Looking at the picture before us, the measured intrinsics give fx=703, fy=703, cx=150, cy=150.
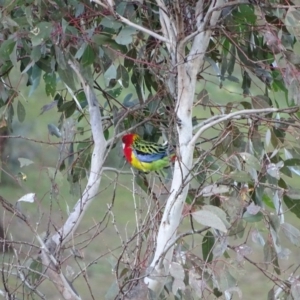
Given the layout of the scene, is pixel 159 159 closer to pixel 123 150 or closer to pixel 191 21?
pixel 123 150

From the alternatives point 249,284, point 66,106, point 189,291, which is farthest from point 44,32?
point 249,284

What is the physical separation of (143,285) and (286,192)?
1.16 ft

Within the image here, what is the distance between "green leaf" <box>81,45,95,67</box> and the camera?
4.87ft

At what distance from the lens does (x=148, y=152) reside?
211 centimetres

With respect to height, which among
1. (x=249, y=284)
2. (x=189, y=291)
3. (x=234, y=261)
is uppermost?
(x=234, y=261)

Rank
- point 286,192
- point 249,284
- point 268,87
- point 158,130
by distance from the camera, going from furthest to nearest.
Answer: point 249,284, point 158,130, point 268,87, point 286,192

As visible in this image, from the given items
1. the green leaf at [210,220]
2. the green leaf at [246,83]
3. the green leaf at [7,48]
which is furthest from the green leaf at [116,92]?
the green leaf at [210,220]

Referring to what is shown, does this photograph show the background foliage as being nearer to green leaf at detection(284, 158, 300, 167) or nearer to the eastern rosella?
green leaf at detection(284, 158, 300, 167)

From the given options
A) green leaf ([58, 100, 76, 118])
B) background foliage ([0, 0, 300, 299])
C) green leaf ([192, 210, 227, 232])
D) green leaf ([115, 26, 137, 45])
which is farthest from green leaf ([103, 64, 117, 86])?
green leaf ([192, 210, 227, 232])

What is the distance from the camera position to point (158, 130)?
1859 millimetres

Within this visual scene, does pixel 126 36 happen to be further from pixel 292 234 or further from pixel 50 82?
pixel 292 234

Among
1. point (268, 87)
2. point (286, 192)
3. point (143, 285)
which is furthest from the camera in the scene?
point (268, 87)

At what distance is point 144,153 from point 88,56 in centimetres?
66

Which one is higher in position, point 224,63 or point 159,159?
point 224,63
